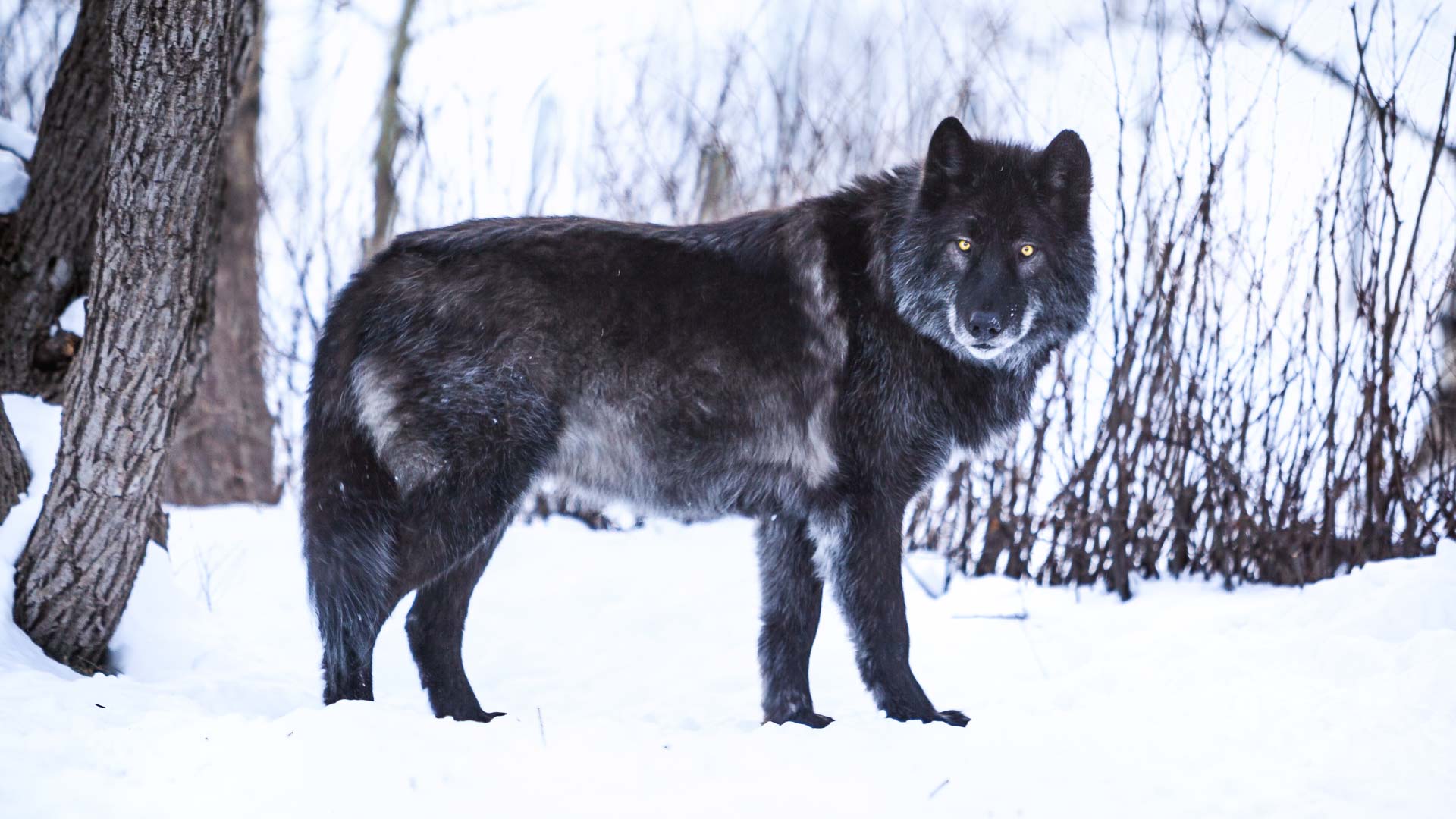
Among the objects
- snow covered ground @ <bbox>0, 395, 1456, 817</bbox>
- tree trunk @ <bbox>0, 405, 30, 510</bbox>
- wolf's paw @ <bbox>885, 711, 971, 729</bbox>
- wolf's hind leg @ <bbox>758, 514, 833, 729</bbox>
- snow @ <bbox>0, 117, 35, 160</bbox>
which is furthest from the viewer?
snow @ <bbox>0, 117, 35, 160</bbox>

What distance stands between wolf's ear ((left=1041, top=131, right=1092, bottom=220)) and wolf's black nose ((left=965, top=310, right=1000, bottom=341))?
551mm

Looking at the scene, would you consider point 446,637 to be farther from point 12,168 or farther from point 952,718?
point 12,168

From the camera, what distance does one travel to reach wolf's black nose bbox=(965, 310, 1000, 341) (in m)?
3.36

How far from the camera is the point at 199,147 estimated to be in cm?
356

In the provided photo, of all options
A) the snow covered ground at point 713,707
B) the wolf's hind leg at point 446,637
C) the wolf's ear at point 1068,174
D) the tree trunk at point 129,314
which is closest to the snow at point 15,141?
the snow covered ground at point 713,707

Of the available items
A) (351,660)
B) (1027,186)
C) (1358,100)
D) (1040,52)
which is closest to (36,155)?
(351,660)

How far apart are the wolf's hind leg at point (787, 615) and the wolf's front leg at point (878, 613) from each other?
0.19 meters

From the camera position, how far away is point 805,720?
11.6ft

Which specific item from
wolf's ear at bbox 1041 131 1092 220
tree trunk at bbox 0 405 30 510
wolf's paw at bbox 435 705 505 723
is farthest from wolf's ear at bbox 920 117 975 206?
tree trunk at bbox 0 405 30 510

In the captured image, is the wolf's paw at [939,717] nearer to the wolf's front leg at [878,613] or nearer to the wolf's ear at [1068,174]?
the wolf's front leg at [878,613]

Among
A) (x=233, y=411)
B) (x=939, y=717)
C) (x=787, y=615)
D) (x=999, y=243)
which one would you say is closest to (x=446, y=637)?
(x=787, y=615)

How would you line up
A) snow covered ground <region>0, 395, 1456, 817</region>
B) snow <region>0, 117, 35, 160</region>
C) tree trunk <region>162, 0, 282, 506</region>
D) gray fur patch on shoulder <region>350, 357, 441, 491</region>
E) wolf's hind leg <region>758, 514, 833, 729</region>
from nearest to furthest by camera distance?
snow covered ground <region>0, 395, 1456, 817</region>, gray fur patch on shoulder <region>350, 357, 441, 491</region>, wolf's hind leg <region>758, 514, 833, 729</region>, snow <region>0, 117, 35, 160</region>, tree trunk <region>162, 0, 282, 506</region>

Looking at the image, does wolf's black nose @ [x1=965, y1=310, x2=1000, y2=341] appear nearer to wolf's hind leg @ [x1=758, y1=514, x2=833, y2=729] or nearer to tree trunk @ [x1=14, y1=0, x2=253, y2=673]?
wolf's hind leg @ [x1=758, y1=514, x2=833, y2=729]

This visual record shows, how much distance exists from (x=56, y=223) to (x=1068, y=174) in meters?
3.67
